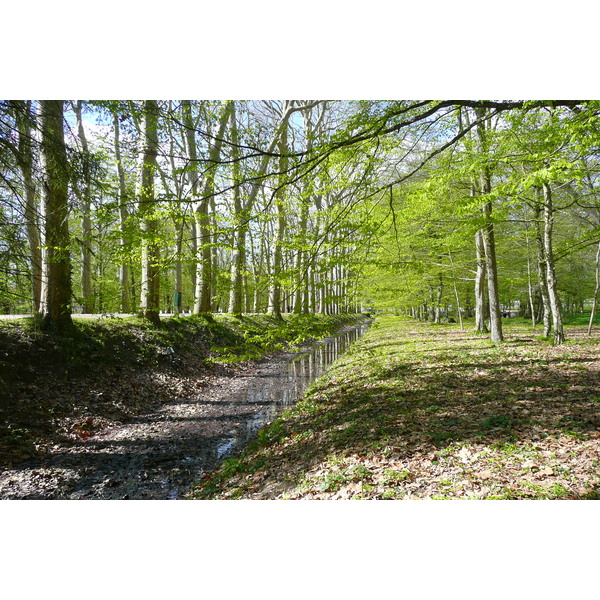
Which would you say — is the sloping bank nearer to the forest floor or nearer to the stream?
the stream

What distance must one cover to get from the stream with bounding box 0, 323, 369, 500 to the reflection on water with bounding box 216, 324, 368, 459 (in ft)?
0.05

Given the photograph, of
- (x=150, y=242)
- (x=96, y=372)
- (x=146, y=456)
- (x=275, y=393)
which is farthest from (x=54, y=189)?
(x=275, y=393)

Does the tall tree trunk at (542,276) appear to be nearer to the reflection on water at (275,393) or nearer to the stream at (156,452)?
the reflection on water at (275,393)

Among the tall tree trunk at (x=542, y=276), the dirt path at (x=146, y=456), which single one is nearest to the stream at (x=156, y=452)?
the dirt path at (x=146, y=456)

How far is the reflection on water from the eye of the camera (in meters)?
4.80

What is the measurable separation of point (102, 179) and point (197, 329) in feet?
20.0

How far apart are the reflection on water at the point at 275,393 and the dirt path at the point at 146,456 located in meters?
0.03

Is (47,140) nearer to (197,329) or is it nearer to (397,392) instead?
(397,392)

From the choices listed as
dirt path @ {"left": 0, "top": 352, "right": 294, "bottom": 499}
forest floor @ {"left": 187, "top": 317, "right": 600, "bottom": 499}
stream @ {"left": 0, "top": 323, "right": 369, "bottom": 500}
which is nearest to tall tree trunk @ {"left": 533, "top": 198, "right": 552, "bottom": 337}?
forest floor @ {"left": 187, "top": 317, "right": 600, "bottom": 499}

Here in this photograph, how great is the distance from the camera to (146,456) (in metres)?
4.20

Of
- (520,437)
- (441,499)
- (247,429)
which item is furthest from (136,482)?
(520,437)

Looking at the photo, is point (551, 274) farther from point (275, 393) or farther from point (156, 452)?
point (156, 452)

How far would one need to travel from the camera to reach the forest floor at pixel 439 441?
2570 millimetres

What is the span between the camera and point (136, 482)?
143 inches
